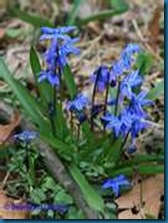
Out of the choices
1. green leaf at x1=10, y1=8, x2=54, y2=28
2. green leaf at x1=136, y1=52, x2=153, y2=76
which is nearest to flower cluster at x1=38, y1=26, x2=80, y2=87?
green leaf at x1=136, y1=52, x2=153, y2=76

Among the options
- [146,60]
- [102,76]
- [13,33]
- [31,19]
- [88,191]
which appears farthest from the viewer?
[13,33]

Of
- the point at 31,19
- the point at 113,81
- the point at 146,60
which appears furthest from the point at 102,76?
the point at 31,19

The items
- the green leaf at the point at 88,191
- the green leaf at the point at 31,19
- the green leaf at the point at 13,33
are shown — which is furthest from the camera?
the green leaf at the point at 13,33

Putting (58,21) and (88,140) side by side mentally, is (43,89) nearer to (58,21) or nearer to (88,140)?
(88,140)

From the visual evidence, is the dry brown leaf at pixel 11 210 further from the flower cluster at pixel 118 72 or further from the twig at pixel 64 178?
the flower cluster at pixel 118 72

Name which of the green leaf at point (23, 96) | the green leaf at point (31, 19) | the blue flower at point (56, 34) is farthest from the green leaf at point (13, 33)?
the blue flower at point (56, 34)

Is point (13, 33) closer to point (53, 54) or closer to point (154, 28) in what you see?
point (154, 28)
